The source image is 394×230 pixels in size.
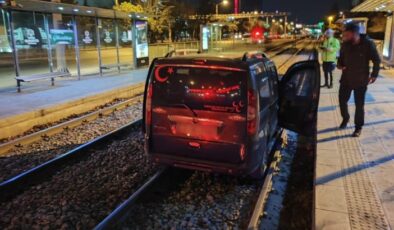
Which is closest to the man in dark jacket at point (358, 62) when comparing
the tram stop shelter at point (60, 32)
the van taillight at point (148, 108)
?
the van taillight at point (148, 108)

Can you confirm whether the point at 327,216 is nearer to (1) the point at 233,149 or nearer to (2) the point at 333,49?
(1) the point at 233,149

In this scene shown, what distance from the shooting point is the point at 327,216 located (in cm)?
411

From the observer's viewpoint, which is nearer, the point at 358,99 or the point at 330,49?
the point at 358,99

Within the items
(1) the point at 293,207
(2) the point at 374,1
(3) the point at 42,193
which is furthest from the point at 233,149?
(2) the point at 374,1

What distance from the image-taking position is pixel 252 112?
486 cm

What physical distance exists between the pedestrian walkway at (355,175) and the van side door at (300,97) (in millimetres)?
529

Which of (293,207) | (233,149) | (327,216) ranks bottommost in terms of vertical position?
(293,207)

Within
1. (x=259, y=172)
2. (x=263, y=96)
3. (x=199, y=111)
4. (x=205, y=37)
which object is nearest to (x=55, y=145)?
(x=199, y=111)

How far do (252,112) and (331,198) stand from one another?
1.35 m

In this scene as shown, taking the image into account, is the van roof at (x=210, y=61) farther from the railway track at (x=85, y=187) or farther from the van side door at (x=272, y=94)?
the railway track at (x=85, y=187)

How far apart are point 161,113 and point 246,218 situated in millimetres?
1722

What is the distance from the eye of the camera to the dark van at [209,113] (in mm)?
4879

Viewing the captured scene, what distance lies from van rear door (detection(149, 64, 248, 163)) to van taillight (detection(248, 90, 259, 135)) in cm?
6

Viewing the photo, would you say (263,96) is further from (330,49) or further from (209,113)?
(330,49)
